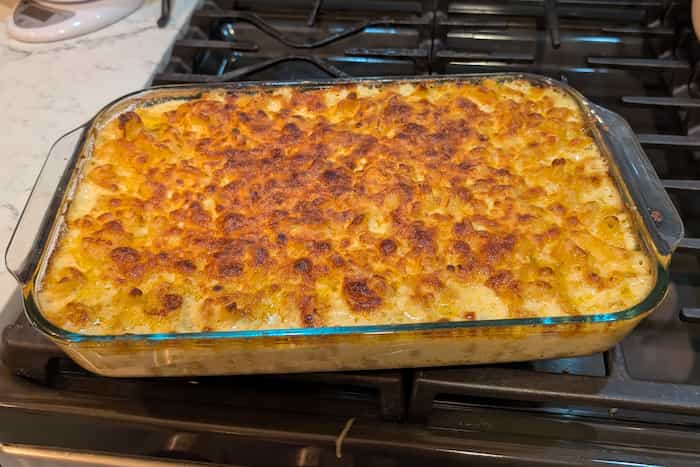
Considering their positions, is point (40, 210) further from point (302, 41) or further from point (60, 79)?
point (302, 41)

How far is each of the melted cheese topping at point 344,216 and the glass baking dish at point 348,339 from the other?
0.10ft

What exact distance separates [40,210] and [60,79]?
0.52 metres

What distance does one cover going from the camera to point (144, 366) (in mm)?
743

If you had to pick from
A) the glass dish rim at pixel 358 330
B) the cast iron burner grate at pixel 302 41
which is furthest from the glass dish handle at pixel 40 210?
the cast iron burner grate at pixel 302 41

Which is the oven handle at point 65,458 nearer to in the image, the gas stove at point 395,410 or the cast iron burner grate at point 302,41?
the gas stove at point 395,410

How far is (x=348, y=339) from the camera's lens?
70 centimetres

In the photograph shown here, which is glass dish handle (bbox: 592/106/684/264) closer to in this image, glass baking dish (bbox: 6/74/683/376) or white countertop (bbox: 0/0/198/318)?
glass baking dish (bbox: 6/74/683/376)

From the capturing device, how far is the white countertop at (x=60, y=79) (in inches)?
42.6

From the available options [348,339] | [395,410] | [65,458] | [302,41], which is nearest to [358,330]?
[348,339]

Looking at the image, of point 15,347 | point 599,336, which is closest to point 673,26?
point 599,336

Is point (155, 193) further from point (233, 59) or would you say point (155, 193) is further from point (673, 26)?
point (673, 26)

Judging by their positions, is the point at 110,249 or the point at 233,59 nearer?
the point at 110,249

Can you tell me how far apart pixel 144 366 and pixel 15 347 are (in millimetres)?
179

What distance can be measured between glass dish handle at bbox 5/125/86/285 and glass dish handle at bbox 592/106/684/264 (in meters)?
0.78
